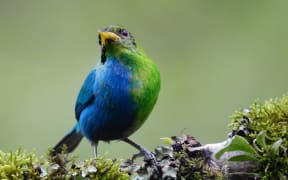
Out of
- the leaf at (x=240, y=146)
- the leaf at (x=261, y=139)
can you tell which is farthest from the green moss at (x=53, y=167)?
the leaf at (x=261, y=139)

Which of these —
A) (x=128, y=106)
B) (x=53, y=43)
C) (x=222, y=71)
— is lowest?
(x=128, y=106)

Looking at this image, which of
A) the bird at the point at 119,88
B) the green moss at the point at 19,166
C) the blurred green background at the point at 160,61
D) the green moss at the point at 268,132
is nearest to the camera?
the green moss at the point at 19,166

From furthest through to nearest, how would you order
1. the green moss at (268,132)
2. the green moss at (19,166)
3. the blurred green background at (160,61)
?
the blurred green background at (160,61) → the green moss at (268,132) → the green moss at (19,166)

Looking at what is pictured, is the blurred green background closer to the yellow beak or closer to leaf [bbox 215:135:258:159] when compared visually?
the yellow beak

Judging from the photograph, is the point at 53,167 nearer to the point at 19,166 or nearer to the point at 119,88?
the point at 19,166

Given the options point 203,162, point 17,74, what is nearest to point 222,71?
point 17,74

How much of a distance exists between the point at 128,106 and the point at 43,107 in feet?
6.91

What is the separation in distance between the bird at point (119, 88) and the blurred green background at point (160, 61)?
3.34 feet

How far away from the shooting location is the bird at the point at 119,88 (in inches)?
170

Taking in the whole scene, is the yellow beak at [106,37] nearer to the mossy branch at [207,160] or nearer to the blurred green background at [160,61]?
the blurred green background at [160,61]

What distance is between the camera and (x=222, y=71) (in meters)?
6.31

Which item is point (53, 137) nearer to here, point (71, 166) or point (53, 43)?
point (53, 43)

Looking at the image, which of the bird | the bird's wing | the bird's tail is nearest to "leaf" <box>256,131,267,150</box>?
the bird

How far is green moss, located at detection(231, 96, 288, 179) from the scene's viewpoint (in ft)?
8.38
